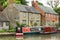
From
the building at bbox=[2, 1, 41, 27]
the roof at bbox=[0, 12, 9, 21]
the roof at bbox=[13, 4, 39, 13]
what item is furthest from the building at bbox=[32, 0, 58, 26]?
the roof at bbox=[0, 12, 9, 21]

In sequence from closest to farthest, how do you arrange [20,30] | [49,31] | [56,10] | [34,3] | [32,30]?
[20,30] → [32,30] → [49,31] → [34,3] → [56,10]

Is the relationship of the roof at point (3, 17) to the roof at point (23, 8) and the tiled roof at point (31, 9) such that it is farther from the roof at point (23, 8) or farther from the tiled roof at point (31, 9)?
the tiled roof at point (31, 9)

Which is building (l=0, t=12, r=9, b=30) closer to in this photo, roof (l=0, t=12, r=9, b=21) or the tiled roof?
roof (l=0, t=12, r=9, b=21)

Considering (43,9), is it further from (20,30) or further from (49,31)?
(20,30)

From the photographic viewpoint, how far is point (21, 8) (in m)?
75.8

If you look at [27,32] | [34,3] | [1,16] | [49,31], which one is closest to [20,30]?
[27,32]

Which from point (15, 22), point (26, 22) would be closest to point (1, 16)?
point (15, 22)

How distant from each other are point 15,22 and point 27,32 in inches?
313

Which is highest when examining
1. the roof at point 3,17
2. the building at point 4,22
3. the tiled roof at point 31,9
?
the tiled roof at point 31,9

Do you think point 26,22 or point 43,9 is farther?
point 43,9

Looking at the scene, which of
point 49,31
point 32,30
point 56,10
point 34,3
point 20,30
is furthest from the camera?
point 56,10

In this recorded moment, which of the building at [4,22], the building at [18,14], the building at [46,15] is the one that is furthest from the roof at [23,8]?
the building at [4,22]

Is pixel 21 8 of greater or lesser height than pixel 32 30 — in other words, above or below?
above

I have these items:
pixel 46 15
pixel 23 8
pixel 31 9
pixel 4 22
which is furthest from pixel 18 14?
pixel 46 15
